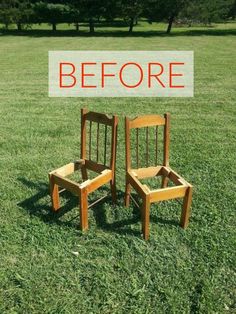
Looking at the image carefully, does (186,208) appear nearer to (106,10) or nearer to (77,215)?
(77,215)

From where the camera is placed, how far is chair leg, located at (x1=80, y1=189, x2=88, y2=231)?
146 inches

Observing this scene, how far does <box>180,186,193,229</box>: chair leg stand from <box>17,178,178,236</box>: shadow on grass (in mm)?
121

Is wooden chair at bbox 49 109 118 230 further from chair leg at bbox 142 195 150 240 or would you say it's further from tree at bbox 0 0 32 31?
tree at bbox 0 0 32 31

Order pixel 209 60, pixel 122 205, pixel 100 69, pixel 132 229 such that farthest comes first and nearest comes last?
1. pixel 209 60
2. pixel 100 69
3. pixel 122 205
4. pixel 132 229

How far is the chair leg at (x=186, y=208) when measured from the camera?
379 cm

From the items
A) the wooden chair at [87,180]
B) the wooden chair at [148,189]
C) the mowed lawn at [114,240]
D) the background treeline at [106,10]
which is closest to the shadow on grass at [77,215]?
the mowed lawn at [114,240]

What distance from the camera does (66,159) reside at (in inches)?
223

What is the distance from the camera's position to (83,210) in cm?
379

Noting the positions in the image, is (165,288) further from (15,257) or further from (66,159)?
(66,159)

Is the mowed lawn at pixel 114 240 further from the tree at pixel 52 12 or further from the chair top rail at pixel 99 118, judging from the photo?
the tree at pixel 52 12

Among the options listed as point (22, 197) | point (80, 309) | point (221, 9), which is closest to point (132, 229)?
point (80, 309)

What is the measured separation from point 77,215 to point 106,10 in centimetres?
2553

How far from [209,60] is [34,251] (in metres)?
13.2

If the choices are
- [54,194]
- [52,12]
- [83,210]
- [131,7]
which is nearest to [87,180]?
[83,210]
